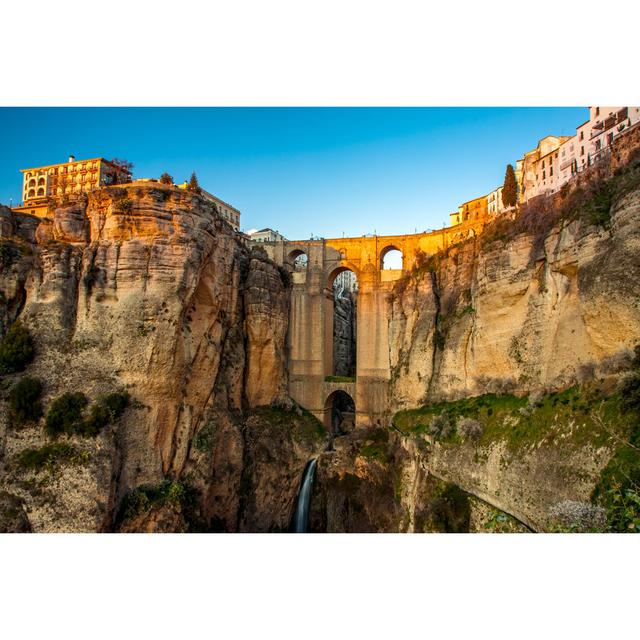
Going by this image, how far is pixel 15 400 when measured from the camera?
67.1 feet

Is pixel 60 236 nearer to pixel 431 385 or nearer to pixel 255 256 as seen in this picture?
pixel 255 256

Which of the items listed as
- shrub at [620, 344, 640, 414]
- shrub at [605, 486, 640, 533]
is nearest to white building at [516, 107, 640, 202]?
shrub at [620, 344, 640, 414]

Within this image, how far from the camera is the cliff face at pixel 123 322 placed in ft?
70.6

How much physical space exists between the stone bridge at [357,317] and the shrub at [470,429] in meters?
10.8

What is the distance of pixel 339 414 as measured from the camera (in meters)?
40.2

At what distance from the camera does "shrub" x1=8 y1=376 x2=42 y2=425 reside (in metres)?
20.3

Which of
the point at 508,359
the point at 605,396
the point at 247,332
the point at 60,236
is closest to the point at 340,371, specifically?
the point at 247,332

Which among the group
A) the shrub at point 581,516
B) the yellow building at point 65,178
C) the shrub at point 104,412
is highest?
the yellow building at point 65,178

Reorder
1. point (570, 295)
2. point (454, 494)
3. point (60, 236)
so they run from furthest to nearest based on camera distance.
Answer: point (60, 236) < point (454, 494) < point (570, 295)

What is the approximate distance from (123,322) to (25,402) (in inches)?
197

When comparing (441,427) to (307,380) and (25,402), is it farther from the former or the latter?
(25,402)

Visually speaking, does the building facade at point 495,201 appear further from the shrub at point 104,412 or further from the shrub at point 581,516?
the shrub at point 104,412

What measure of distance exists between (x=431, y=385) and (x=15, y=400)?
65.5 ft

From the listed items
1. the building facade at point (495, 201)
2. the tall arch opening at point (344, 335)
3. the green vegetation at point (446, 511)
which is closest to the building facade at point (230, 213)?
the tall arch opening at point (344, 335)
